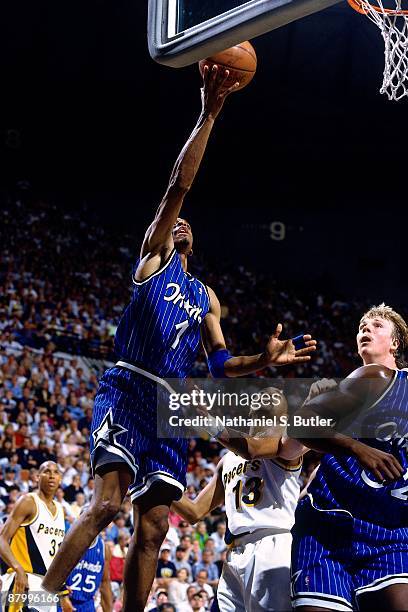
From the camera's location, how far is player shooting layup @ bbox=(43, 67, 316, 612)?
3510mm

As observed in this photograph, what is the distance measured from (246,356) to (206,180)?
716 inches

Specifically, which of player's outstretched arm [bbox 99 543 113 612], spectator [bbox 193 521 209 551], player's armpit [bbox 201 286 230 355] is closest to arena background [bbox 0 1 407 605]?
spectator [bbox 193 521 209 551]

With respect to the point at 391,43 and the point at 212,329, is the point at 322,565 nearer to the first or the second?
the point at 212,329

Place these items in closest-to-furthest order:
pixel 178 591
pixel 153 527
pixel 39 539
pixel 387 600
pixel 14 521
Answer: pixel 387 600 → pixel 153 527 → pixel 14 521 → pixel 39 539 → pixel 178 591

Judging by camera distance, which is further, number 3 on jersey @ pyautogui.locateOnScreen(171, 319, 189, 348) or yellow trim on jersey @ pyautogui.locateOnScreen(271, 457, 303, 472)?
yellow trim on jersey @ pyautogui.locateOnScreen(271, 457, 303, 472)

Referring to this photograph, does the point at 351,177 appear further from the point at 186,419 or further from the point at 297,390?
the point at 186,419

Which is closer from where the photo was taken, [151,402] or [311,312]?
[151,402]

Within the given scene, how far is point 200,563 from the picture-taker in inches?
377

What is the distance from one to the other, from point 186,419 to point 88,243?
1541 centimetres

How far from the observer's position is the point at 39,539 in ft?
21.1

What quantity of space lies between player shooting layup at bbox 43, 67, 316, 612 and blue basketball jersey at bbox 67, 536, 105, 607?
3208 millimetres

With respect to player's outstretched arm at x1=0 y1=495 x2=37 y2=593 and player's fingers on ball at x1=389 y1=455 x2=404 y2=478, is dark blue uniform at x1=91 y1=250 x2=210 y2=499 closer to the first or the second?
player's fingers on ball at x1=389 y1=455 x2=404 y2=478

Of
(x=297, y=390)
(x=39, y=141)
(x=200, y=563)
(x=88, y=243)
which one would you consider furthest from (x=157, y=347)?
(x=39, y=141)

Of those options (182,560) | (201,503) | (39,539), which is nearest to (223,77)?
(201,503)
